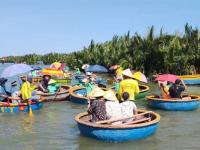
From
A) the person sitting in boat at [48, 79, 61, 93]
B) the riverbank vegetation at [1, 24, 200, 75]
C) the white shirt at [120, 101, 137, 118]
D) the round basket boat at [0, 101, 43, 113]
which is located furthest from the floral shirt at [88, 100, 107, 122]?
the riverbank vegetation at [1, 24, 200, 75]

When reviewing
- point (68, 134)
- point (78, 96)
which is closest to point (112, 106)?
point (68, 134)

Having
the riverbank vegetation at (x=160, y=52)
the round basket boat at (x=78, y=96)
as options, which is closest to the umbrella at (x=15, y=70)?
the round basket boat at (x=78, y=96)

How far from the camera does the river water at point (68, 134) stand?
1054cm

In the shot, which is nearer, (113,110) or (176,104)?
(113,110)

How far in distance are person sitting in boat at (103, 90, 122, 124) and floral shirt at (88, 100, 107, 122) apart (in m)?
0.13

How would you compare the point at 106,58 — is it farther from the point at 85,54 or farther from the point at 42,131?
the point at 42,131

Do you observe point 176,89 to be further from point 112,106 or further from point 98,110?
point 98,110

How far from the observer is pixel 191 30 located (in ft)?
109

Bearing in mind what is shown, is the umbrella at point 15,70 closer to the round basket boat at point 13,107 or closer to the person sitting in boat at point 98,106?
the round basket boat at point 13,107

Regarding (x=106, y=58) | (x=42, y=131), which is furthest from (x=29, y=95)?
(x=106, y=58)

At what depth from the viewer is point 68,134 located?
12.1 metres

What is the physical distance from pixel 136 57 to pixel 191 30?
6.43 meters

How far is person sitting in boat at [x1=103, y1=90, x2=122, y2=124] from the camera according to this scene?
10.7 metres

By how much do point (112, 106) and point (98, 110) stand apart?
1.26 feet
